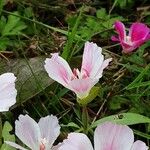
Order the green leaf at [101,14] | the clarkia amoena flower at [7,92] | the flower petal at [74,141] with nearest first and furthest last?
the flower petal at [74,141]
the clarkia amoena flower at [7,92]
the green leaf at [101,14]

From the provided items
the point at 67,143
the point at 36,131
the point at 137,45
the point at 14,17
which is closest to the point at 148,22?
the point at 137,45

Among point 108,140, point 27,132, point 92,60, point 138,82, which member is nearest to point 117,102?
point 138,82

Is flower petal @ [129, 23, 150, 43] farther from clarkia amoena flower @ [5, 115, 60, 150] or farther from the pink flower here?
the pink flower

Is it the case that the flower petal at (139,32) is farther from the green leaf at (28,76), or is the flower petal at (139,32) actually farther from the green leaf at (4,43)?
the green leaf at (4,43)

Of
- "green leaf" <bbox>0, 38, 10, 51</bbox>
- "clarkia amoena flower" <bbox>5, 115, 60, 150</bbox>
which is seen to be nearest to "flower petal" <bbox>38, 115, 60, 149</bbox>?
"clarkia amoena flower" <bbox>5, 115, 60, 150</bbox>

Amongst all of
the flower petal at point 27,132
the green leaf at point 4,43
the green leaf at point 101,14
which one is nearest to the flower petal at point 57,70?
the flower petal at point 27,132

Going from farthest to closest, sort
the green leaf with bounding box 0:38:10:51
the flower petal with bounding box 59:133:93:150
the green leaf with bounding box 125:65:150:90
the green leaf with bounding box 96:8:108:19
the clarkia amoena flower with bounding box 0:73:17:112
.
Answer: the green leaf with bounding box 96:8:108:19 < the green leaf with bounding box 0:38:10:51 < the green leaf with bounding box 125:65:150:90 < the clarkia amoena flower with bounding box 0:73:17:112 < the flower petal with bounding box 59:133:93:150
